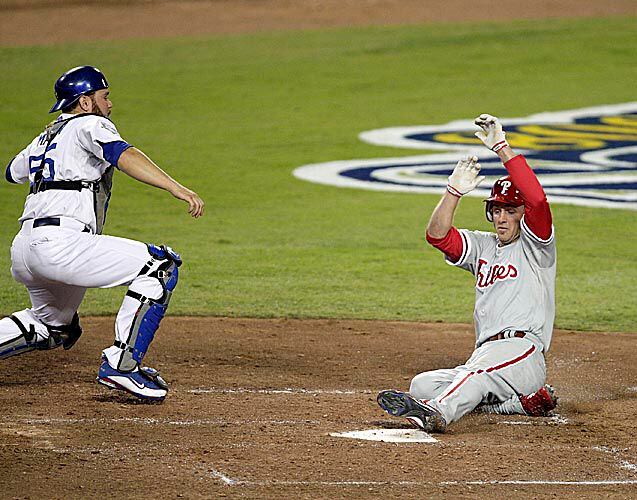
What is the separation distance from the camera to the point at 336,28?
1231 inches

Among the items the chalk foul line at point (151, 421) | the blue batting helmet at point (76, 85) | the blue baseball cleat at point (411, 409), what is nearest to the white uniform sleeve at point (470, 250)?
the blue baseball cleat at point (411, 409)

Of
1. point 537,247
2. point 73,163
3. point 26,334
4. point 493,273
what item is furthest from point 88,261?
point 537,247

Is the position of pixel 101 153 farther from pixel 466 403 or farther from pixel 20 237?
pixel 466 403

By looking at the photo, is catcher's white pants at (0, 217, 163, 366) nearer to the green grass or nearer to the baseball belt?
the baseball belt

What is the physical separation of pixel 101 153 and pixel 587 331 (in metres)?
4.25

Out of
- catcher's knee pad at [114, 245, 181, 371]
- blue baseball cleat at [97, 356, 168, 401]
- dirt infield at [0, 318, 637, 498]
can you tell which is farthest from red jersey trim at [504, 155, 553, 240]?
blue baseball cleat at [97, 356, 168, 401]

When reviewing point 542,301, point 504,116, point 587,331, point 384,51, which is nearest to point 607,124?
point 504,116

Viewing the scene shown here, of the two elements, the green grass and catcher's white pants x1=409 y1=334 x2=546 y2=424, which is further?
the green grass

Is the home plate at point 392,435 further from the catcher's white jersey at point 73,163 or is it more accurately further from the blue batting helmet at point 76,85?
the blue batting helmet at point 76,85

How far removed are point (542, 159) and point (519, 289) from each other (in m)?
11.2

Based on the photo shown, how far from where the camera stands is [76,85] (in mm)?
6473

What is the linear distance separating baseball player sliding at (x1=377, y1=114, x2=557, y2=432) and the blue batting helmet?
2017 mm

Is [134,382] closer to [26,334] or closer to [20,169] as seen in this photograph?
[26,334]

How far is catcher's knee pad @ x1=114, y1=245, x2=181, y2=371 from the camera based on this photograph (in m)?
6.29
